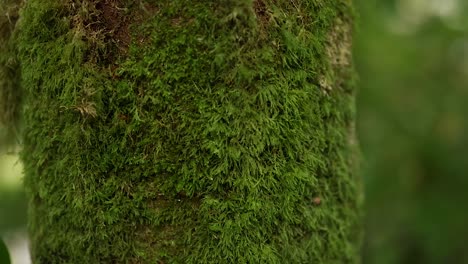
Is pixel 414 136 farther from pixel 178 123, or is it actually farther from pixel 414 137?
pixel 178 123

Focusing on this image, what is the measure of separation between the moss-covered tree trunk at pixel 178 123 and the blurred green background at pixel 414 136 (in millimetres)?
2173

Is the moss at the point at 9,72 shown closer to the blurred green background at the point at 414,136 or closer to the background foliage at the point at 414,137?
the blurred green background at the point at 414,136

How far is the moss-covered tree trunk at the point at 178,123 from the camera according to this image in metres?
1.01

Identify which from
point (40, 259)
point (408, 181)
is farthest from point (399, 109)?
point (40, 259)

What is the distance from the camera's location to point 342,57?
1229mm

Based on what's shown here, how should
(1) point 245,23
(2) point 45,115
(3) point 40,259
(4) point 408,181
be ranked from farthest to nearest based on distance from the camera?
(4) point 408,181 → (3) point 40,259 → (2) point 45,115 → (1) point 245,23

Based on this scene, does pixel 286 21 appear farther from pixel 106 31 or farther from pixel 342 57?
pixel 106 31

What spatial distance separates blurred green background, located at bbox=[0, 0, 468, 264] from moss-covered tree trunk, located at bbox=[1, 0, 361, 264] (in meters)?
2.17

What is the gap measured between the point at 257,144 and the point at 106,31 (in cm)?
40

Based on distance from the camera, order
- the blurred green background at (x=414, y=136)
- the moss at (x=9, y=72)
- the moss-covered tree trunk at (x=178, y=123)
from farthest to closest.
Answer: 1. the blurred green background at (x=414, y=136)
2. the moss at (x=9, y=72)
3. the moss-covered tree trunk at (x=178, y=123)

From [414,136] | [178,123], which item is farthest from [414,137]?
[178,123]

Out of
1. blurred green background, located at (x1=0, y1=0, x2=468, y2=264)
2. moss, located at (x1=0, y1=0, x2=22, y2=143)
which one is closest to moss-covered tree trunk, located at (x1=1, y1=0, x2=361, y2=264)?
moss, located at (x1=0, y1=0, x2=22, y2=143)

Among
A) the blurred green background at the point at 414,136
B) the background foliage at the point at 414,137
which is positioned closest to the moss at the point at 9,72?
the blurred green background at the point at 414,136

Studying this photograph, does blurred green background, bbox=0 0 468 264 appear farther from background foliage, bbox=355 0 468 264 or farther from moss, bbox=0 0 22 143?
moss, bbox=0 0 22 143
